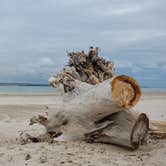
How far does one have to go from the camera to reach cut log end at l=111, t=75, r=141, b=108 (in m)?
5.91

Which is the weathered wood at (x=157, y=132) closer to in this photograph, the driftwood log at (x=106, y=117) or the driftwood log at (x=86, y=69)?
the driftwood log at (x=106, y=117)

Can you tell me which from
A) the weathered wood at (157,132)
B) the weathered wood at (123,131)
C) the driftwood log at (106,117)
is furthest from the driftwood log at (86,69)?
the weathered wood at (157,132)

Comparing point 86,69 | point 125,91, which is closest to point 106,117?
point 125,91

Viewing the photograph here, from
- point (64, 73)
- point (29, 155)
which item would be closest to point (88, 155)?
point (29, 155)

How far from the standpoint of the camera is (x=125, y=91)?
6008mm

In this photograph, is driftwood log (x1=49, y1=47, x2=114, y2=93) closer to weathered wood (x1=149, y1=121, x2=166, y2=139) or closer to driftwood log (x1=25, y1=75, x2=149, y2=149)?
driftwood log (x1=25, y1=75, x2=149, y2=149)

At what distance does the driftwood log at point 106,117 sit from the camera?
5.99 m

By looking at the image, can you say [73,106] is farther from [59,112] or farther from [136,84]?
[136,84]

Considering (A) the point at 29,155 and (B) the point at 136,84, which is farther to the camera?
(B) the point at 136,84

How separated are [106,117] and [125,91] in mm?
695

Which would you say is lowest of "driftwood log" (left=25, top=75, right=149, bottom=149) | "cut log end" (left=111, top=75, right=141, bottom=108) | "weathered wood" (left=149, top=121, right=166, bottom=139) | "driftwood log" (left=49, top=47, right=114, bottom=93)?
"weathered wood" (left=149, top=121, right=166, bottom=139)

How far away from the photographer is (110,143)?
20.4 ft

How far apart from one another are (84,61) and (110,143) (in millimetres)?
1997

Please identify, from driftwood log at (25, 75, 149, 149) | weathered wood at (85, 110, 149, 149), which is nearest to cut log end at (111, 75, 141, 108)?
driftwood log at (25, 75, 149, 149)
